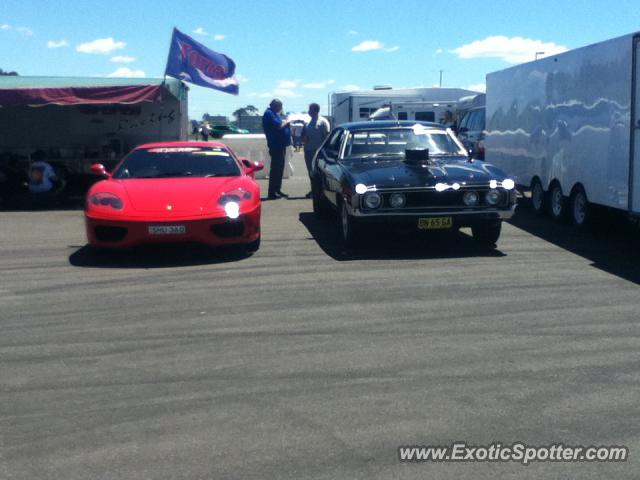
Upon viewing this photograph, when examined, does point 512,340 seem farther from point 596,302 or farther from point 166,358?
point 166,358

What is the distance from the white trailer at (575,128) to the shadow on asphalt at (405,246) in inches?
68.8

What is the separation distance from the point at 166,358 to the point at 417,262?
4.21 metres

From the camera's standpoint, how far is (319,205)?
12.8 metres

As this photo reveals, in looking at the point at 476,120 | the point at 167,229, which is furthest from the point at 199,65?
the point at 167,229

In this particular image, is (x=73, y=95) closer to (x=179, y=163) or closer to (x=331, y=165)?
(x=179, y=163)

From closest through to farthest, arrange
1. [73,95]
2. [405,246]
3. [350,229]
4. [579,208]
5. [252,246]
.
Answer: [350,229] < [252,246] < [405,246] < [579,208] < [73,95]

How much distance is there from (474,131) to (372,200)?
11.2 metres

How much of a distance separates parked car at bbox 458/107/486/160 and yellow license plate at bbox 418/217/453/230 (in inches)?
372

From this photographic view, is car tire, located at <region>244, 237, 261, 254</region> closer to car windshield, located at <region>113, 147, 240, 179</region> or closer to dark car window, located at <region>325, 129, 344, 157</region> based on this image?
car windshield, located at <region>113, 147, 240, 179</region>

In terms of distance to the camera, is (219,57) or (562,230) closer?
(562,230)

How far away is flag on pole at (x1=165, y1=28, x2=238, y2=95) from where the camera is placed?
16844mm

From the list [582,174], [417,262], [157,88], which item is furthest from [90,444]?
[157,88]

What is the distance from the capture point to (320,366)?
5.33 meters

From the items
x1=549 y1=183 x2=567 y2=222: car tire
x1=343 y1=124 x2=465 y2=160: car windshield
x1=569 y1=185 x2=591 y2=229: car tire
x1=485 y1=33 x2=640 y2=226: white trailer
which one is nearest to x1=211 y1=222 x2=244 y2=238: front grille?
x1=343 y1=124 x2=465 y2=160: car windshield
